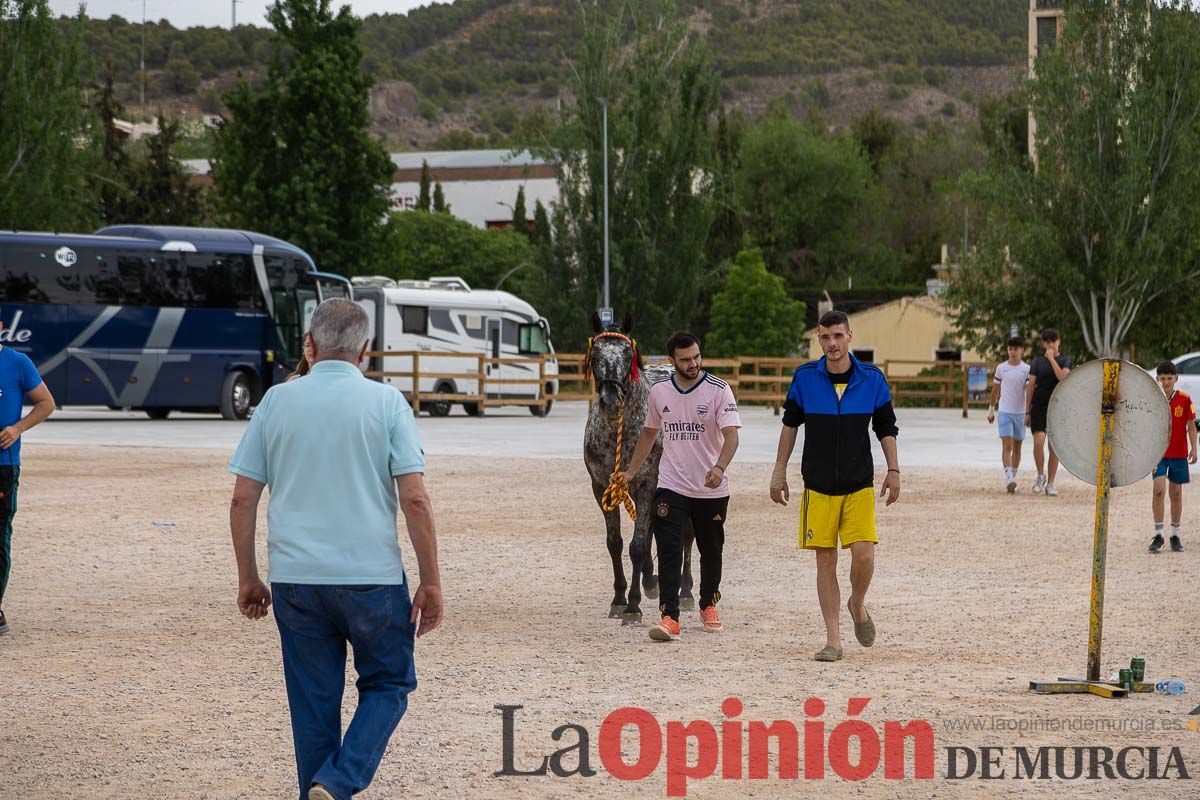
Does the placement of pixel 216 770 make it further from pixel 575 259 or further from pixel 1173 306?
pixel 575 259

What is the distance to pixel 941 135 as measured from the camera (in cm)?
11006

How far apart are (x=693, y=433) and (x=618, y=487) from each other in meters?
0.86

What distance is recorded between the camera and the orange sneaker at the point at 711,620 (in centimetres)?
944

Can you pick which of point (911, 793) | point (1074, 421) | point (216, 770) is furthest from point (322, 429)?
point (1074, 421)

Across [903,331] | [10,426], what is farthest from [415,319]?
[10,426]

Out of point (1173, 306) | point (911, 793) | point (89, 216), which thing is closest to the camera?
point (911, 793)

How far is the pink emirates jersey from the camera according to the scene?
30.6 feet

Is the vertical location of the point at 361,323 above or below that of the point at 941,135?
below

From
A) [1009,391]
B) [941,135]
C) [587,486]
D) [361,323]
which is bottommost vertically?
[587,486]

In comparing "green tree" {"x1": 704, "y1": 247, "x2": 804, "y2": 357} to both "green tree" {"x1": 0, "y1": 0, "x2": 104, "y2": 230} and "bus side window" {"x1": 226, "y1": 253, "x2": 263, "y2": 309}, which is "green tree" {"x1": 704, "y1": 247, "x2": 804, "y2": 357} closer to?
"green tree" {"x1": 0, "y1": 0, "x2": 104, "y2": 230}

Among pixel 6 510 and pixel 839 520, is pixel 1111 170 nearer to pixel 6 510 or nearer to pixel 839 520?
pixel 839 520

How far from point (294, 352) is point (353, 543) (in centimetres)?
3265

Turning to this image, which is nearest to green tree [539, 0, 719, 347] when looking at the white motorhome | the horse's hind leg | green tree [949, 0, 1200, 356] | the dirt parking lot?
the white motorhome

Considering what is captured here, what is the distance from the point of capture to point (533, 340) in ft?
148
